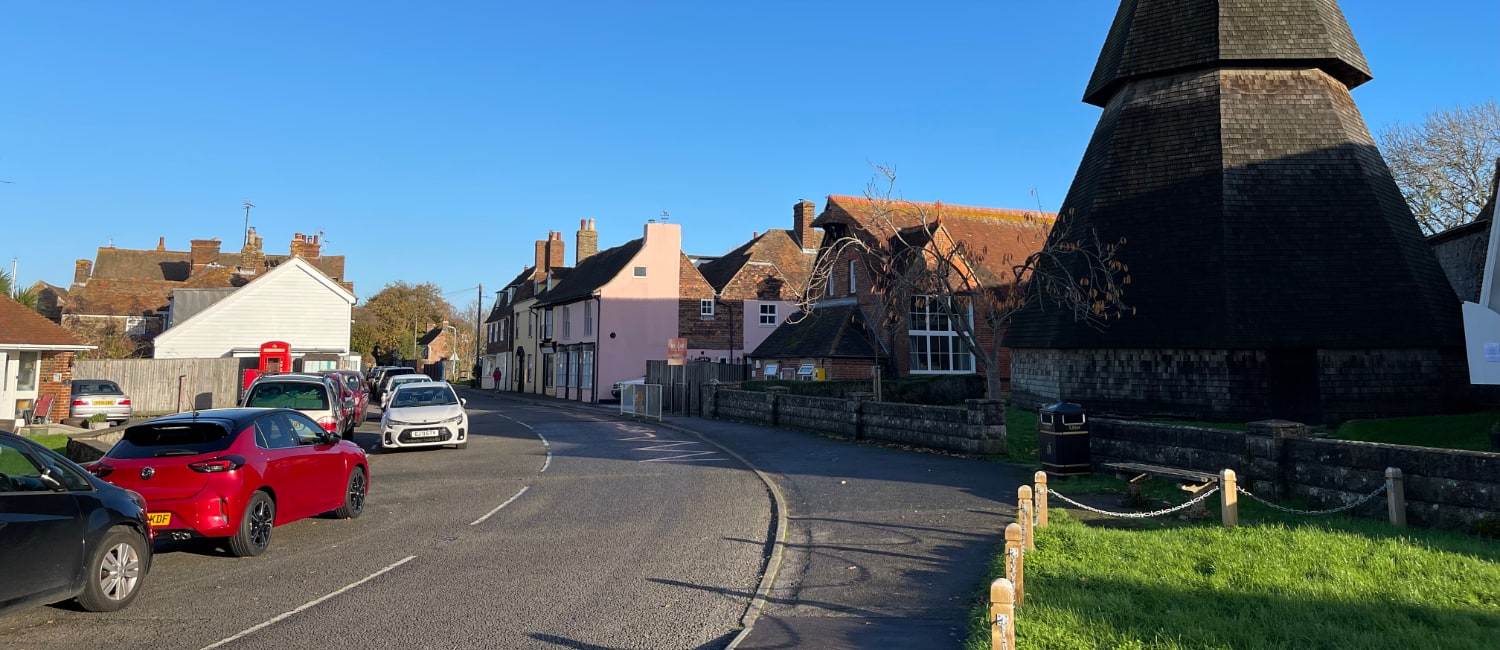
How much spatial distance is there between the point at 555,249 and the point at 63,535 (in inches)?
2068

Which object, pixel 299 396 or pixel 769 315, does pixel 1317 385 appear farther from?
pixel 769 315

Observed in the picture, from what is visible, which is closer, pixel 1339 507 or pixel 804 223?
pixel 1339 507

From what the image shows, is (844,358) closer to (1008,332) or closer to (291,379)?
(1008,332)

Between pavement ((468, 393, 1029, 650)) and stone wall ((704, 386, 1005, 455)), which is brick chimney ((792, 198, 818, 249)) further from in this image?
pavement ((468, 393, 1029, 650))

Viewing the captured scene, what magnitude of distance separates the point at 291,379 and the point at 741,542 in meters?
13.5

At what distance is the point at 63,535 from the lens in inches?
255

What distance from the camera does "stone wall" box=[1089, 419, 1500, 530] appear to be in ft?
30.2

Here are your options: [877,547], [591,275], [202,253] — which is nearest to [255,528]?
[877,547]

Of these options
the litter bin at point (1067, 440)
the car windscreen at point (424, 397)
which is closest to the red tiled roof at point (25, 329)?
the car windscreen at point (424, 397)

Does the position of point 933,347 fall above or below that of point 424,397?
above

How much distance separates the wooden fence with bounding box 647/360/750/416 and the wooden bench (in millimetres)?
19412

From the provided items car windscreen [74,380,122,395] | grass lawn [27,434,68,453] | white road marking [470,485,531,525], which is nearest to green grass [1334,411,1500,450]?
white road marking [470,485,531,525]

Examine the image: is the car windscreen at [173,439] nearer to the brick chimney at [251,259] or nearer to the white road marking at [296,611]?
the white road marking at [296,611]

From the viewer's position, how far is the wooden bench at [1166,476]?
10883 millimetres
